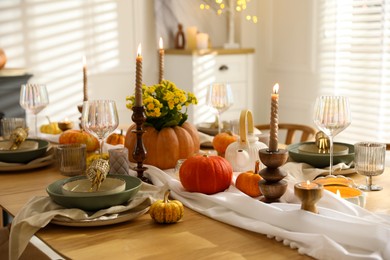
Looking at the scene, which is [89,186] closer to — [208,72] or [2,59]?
[2,59]

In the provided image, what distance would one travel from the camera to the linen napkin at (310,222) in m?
1.36

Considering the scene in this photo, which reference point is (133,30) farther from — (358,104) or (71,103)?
(358,104)

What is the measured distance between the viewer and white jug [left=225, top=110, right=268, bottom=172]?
2.10 meters

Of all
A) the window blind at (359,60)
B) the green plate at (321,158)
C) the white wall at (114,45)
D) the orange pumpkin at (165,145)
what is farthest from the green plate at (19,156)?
the window blind at (359,60)

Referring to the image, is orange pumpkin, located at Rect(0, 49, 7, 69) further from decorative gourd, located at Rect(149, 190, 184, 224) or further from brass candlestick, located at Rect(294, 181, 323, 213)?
brass candlestick, located at Rect(294, 181, 323, 213)

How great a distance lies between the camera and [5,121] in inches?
107

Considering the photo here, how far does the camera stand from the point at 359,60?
14.6 ft

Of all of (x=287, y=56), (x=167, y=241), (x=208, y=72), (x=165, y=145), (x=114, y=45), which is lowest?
(x=167, y=241)

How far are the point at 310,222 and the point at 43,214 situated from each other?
668 millimetres

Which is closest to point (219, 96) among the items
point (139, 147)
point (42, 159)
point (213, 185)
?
point (139, 147)

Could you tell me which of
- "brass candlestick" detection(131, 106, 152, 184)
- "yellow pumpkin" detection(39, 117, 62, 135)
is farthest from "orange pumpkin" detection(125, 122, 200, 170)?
"yellow pumpkin" detection(39, 117, 62, 135)

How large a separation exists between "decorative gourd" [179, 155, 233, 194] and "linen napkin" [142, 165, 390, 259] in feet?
0.09

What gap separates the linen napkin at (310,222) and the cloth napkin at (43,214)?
16 centimetres

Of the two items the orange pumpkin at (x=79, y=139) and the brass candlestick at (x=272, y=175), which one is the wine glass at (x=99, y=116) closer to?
the orange pumpkin at (x=79, y=139)
